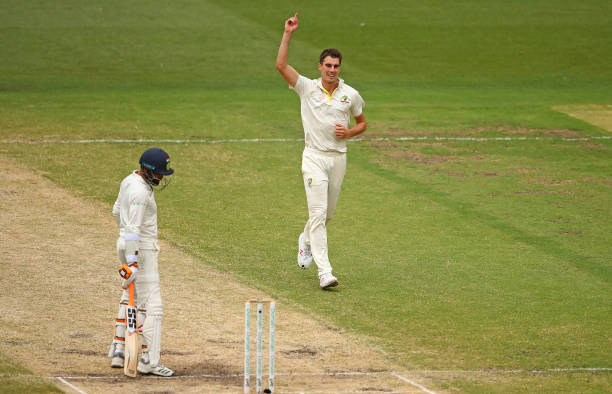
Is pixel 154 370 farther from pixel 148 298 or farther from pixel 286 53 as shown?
pixel 286 53

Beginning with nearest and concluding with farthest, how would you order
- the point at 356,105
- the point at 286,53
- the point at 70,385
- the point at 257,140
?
the point at 70,385, the point at 286,53, the point at 356,105, the point at 257,140

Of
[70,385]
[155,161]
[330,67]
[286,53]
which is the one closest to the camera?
[70,385]

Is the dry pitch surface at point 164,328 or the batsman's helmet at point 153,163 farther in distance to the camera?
the batsman's helmet at point 153,163

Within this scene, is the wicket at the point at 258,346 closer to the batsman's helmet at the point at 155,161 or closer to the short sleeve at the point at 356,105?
the batsman's helmet at the point at 155,161

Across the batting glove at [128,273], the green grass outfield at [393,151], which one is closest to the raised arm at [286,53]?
the green grass outfield at [393,151]

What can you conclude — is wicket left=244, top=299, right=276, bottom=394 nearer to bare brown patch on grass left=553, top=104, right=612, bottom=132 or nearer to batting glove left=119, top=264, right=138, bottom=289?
batting glove left=119, top=264, right=138, bottom=289

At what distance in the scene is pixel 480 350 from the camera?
951 cm

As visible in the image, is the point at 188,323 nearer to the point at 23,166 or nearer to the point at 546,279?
the point at 546,279

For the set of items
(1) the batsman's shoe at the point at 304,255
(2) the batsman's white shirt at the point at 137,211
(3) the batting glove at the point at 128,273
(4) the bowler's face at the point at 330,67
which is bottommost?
(3) the batting glove at the point at 128,273

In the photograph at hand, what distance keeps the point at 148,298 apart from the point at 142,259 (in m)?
0.37

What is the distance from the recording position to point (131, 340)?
849cm

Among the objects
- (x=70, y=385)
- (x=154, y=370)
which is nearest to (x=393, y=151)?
(x=154, y=370)

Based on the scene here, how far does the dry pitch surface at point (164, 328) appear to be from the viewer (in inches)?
337

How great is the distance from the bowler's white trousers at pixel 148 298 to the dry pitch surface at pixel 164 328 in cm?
34
